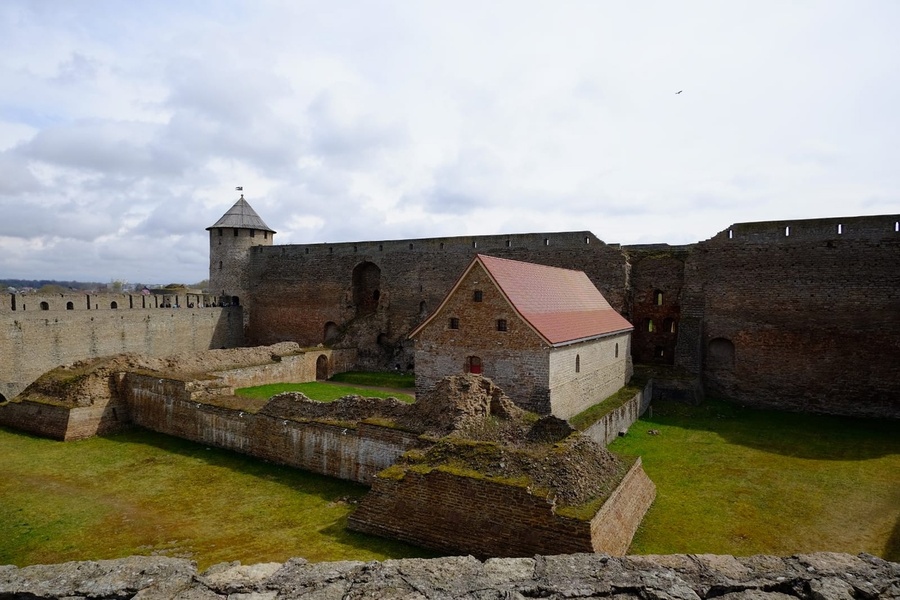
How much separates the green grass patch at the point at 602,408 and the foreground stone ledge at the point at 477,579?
798cm

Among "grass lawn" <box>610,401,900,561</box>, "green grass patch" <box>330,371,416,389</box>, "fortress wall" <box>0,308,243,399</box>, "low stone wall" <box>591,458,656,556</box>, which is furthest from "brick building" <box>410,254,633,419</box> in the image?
"fortress wall" <box>0,308,243,399</box>

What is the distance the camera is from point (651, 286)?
23297 millimetres

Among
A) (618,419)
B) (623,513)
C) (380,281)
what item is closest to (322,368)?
(380,281)

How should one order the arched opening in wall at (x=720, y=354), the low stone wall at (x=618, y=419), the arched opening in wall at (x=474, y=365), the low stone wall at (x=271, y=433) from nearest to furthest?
the low stone wall at (x=271, y=433) → the low stone wall at (x=618, y=419) → the arched opening in wall at (x=474, y=365) → the arched opening in wall at (x=720, y=354)

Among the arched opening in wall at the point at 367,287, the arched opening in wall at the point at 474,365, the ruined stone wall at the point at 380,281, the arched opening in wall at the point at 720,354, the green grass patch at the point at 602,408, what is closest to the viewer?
the green grass patch at the point at 602,408

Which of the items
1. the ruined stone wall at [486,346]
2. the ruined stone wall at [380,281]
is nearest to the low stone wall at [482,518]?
the ruined stone wall at [486,346]

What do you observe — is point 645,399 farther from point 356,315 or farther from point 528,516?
point 356,315

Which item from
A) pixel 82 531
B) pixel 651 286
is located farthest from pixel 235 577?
pixel 651 286

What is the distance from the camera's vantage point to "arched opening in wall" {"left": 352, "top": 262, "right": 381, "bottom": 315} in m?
31.0

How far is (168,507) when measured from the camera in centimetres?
1101

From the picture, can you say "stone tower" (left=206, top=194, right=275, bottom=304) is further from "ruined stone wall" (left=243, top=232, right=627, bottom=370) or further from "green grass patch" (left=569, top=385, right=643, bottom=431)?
"green grass patch" (left=569, top=385, right=643, bottom=431)

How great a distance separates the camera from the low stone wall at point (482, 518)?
825 cm

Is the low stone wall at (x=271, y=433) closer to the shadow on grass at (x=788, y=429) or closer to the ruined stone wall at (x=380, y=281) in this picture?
the shadow on grass at (x=788, y=429)

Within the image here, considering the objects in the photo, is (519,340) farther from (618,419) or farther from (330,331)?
(330,331)
